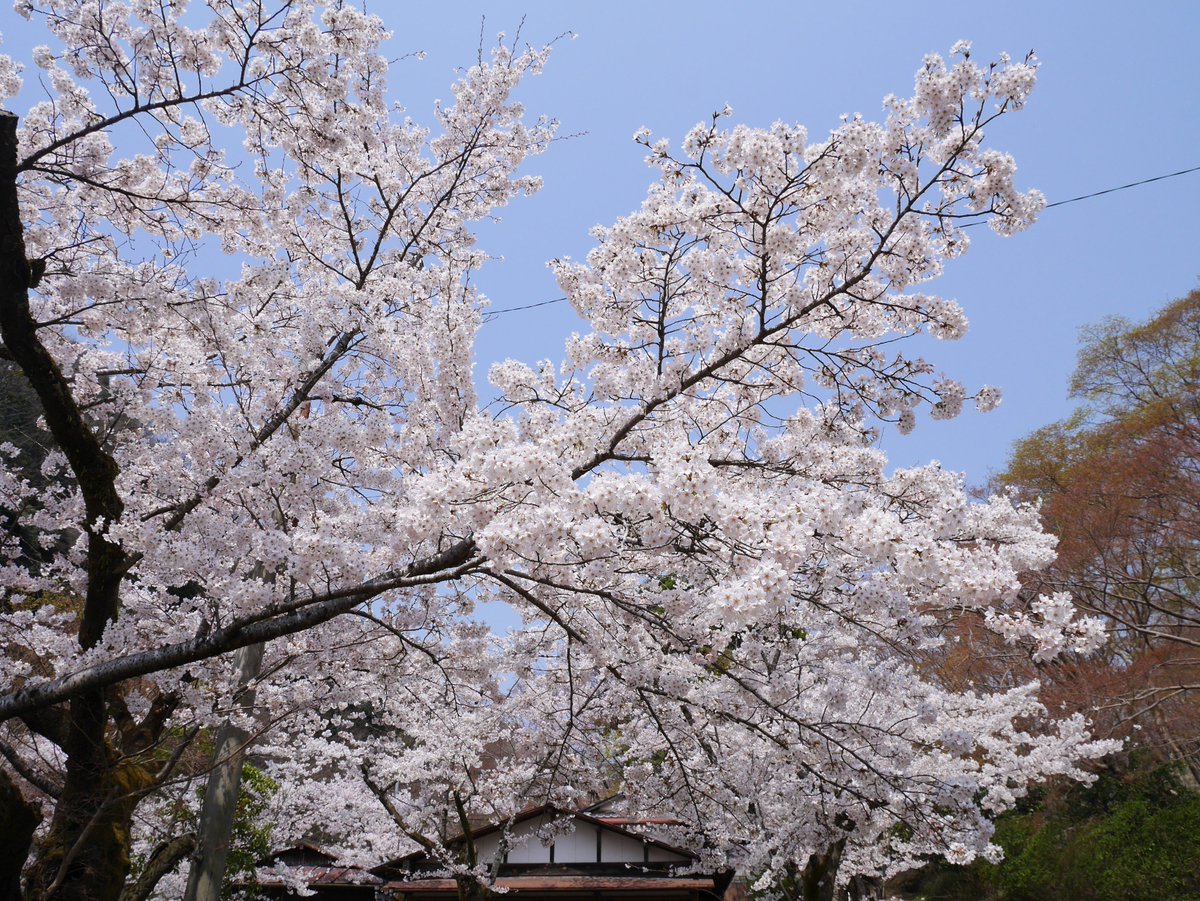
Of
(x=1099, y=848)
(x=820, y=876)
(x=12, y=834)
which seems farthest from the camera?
(x=1099, y=848)

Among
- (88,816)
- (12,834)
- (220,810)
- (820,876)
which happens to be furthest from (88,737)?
(820,876)

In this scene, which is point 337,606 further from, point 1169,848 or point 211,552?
point 1169,848

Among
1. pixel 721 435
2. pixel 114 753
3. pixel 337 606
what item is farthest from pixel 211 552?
pixel 721 435

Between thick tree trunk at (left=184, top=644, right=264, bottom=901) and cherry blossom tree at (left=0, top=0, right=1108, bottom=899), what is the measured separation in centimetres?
51

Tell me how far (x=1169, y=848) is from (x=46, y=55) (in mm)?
17692

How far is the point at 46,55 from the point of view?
19.2 feet

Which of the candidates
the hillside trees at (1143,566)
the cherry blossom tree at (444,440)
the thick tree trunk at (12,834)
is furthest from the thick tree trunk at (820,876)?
the thick tree trunk at (12,834)

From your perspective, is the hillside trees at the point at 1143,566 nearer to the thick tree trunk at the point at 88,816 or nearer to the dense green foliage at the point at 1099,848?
the dense green foliage at the point at 1099,848

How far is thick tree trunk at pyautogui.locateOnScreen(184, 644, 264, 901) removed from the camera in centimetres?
699

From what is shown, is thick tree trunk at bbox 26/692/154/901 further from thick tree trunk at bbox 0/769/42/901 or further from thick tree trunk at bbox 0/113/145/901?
thick tree trunk at bbox 0/769/42/901

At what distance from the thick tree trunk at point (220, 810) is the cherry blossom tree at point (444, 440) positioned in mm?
514

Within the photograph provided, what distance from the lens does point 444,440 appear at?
4930 millimetres

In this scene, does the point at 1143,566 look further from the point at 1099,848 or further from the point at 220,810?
the point at 220,810

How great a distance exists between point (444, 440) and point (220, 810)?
525cm
